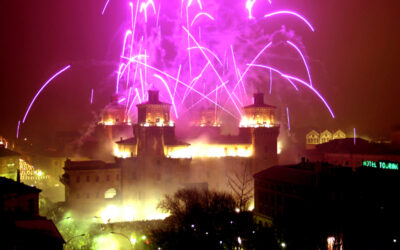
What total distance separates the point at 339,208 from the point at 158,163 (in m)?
25.6

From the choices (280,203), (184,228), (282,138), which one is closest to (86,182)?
(184,228)

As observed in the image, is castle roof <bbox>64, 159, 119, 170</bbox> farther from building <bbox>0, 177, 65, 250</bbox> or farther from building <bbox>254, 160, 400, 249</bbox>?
building <bbox>254, 160, 400, 249</bbox>

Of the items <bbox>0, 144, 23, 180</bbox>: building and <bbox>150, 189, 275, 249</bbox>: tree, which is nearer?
<bbox>150, 189, 275, 249</bbox>: tree

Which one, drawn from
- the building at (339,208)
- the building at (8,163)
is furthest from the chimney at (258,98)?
the building at (8,163)

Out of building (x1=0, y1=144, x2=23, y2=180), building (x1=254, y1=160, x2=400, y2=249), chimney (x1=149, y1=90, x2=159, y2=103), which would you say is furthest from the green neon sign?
building (x1=0, y1=144, x2=23, y2=180)

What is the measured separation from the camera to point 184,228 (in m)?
39.5

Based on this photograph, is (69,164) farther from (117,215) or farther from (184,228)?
(184,228)

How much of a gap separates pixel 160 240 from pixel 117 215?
19.5 metres

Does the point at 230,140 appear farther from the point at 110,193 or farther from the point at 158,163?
the point at 110,193

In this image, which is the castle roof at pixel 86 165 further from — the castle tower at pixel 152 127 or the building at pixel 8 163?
the building at pixel 8 163

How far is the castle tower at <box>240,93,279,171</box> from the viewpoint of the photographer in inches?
2402

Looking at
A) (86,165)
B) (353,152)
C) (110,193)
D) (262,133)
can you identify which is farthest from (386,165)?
(86,165)

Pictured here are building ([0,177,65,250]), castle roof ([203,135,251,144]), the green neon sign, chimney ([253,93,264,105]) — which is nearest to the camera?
building ([0,177,65,250])

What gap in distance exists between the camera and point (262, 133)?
200 ft
